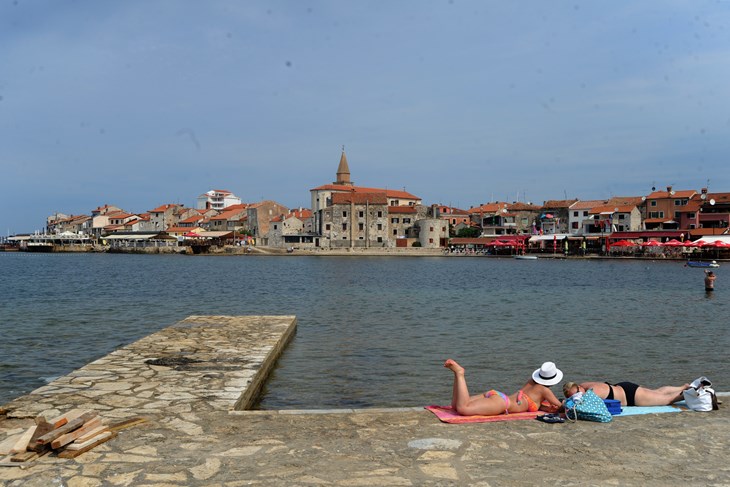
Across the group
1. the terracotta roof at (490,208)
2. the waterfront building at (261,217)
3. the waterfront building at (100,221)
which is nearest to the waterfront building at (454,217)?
the terracotta roof at (490,208)

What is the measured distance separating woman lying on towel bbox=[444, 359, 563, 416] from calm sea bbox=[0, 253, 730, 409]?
108 inches

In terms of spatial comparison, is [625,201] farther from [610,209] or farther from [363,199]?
[363,199]

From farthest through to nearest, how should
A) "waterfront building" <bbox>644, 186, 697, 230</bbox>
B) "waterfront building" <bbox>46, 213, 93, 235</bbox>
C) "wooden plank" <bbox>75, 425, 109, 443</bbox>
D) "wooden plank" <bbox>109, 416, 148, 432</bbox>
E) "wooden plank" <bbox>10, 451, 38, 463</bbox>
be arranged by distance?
"waterfront building" <bbox>46, 213, 93, 235</bbox>, "waterfront building" <bbox>644, 186, 697, 230</bbox>, "wooden plank" <bbox>109, 416, 148, 432</bbox>, "wooden plank" <bbox>75, 425, 109, 443</bbox>, "wooden plank" <bbox>10, 451, 38, 463</bbox>

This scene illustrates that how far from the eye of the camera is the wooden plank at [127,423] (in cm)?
721

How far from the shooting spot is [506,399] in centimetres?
820

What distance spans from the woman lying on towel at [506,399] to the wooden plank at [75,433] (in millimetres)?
4434

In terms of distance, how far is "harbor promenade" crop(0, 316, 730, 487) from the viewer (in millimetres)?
5824

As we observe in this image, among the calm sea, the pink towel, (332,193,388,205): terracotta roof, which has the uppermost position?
(332,193,388,205): terracotta roof

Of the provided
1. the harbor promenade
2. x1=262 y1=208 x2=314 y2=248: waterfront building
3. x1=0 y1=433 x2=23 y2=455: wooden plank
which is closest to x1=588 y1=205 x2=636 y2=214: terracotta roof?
x1=262 y1=208 x2=314 y2=248: waterfront building

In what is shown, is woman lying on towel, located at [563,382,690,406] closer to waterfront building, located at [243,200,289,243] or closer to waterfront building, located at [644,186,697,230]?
waterfront building, located at [644,186,697,230]

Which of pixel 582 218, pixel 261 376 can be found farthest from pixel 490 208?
pixel 261 376

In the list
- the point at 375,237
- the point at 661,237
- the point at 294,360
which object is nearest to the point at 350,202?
the point at 375,237

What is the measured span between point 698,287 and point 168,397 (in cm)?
4292

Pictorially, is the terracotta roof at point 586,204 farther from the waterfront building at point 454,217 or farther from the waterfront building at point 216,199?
the waterfront building at point 216,199
